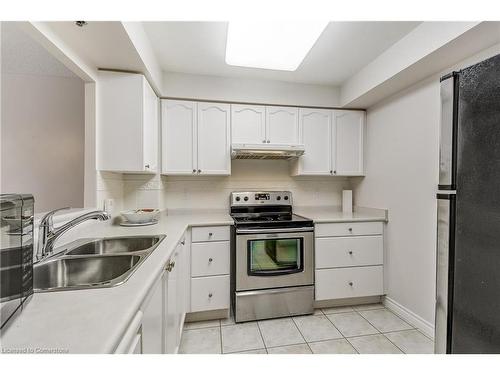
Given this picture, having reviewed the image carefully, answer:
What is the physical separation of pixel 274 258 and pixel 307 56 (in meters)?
1.86

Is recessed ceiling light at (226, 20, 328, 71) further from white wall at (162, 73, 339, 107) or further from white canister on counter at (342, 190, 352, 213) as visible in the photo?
white canister on counter at (342, 190, 352, 213)

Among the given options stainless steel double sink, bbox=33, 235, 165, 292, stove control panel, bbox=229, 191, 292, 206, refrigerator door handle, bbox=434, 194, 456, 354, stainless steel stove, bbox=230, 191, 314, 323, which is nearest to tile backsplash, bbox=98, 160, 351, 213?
stove control panel, bbox=229, 191, 292, 206

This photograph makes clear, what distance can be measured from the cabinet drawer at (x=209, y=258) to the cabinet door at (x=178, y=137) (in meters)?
0.81

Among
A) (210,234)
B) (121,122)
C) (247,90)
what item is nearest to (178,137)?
(121,122)

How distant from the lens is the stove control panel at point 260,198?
2.73m

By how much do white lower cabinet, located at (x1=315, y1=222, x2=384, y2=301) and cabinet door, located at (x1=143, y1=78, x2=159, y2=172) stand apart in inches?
66.2

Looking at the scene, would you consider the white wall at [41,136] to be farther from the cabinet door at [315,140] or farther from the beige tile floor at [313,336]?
the cabinet door at [315,140]

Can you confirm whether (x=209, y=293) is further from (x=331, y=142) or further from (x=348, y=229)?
(x=331, y=142)

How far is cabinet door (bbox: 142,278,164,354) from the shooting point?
0.85 meters

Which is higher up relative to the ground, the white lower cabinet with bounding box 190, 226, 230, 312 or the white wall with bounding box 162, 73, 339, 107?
the white wall with bounding box 162, 73, 339, 107

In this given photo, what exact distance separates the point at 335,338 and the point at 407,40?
238 cm

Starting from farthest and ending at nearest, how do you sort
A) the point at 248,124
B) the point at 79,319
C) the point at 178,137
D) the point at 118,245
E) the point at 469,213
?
the point at 248,124 → the point at 178,137 → the point at 118,245 → the point at 469,213 → the point at 79,319

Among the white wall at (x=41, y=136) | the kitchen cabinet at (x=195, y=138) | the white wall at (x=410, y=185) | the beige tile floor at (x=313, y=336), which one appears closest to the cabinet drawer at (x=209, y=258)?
the beige tile floor at (x=313, y=336)

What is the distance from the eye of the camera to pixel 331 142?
2770 millimetres
